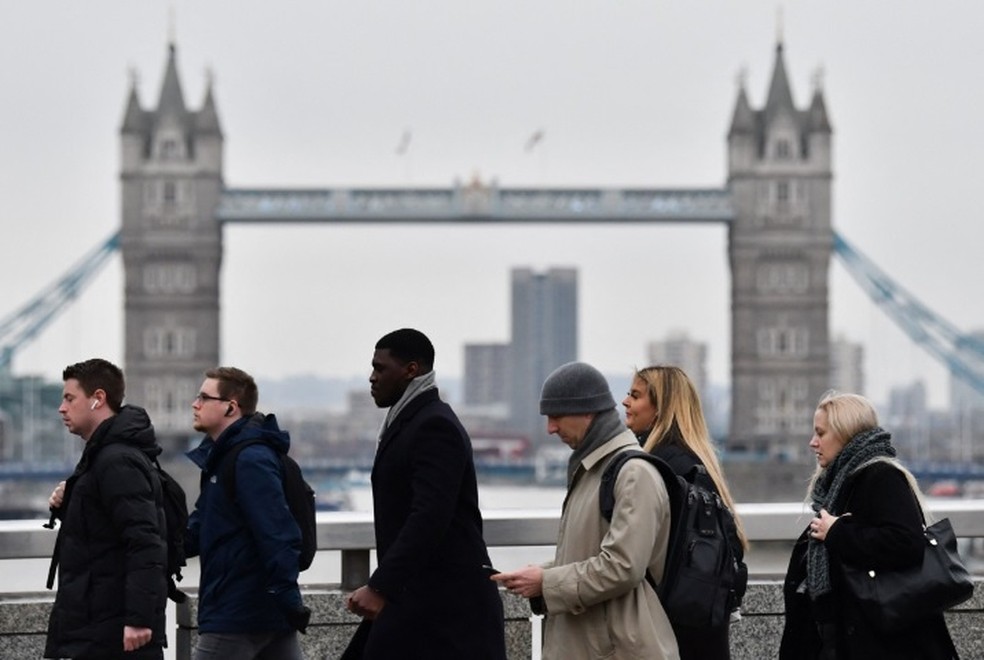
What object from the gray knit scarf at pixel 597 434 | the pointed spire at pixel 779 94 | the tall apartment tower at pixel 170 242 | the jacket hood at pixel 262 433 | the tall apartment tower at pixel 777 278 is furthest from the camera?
the pointed spire at pixel 779 94

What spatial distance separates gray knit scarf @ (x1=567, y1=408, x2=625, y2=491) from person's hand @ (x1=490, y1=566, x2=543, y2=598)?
0.16 meters

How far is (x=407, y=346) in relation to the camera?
11.3 ft

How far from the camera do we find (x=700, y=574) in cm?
331

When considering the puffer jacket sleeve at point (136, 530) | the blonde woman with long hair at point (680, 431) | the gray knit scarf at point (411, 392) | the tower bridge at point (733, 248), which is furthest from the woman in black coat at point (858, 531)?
the tower bridge at point (733, 248)

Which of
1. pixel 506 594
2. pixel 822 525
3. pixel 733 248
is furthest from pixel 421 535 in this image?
pixel 733 248

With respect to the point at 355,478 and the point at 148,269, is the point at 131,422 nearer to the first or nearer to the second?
the point at 148,269

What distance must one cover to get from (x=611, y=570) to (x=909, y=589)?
53 cm

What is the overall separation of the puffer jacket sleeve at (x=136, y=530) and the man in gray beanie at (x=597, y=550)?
0.60 m

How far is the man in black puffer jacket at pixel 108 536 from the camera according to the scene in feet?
11.4

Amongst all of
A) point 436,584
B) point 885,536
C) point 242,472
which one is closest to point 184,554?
point 242,472

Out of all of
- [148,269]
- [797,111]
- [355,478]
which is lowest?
[355,478]

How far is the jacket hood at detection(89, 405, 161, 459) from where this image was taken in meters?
3.56

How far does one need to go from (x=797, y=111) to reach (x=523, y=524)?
4962 centimetres

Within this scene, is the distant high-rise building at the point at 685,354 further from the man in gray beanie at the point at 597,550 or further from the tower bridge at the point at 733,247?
the man in gray beanie at the point at 597,550
